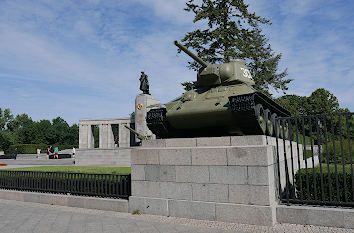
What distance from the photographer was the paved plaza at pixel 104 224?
5.82m

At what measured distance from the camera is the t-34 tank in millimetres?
7336

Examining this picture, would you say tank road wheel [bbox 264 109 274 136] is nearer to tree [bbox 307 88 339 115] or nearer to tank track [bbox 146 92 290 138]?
tank track [bbox 146 92 290 138]

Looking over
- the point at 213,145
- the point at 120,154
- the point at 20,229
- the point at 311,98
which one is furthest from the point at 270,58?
the point at 20,229

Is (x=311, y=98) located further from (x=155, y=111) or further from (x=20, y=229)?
(x=20, y=229)

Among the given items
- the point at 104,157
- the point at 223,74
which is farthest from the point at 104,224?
the point at 104,157

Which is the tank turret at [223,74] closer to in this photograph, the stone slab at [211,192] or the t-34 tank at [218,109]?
the t-34 tank at [218,109]

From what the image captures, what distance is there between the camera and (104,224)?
6.43 m

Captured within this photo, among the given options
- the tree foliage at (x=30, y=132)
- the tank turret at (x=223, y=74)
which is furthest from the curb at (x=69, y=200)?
the tree foliage at (x=30, y=132)

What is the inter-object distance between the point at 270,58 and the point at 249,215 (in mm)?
31247

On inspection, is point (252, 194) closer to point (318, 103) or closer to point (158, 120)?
point (158, 120)

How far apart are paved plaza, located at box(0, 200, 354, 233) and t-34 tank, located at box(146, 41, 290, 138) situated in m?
2.81

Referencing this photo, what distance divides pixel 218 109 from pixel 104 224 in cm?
426

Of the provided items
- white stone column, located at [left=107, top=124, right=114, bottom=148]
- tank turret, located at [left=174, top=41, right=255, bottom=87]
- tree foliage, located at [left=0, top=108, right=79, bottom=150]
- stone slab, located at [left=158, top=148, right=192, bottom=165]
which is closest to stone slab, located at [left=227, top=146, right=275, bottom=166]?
stone slab, located at [left=158, top=148, right=192, bottom=165]

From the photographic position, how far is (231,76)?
8891 mm
